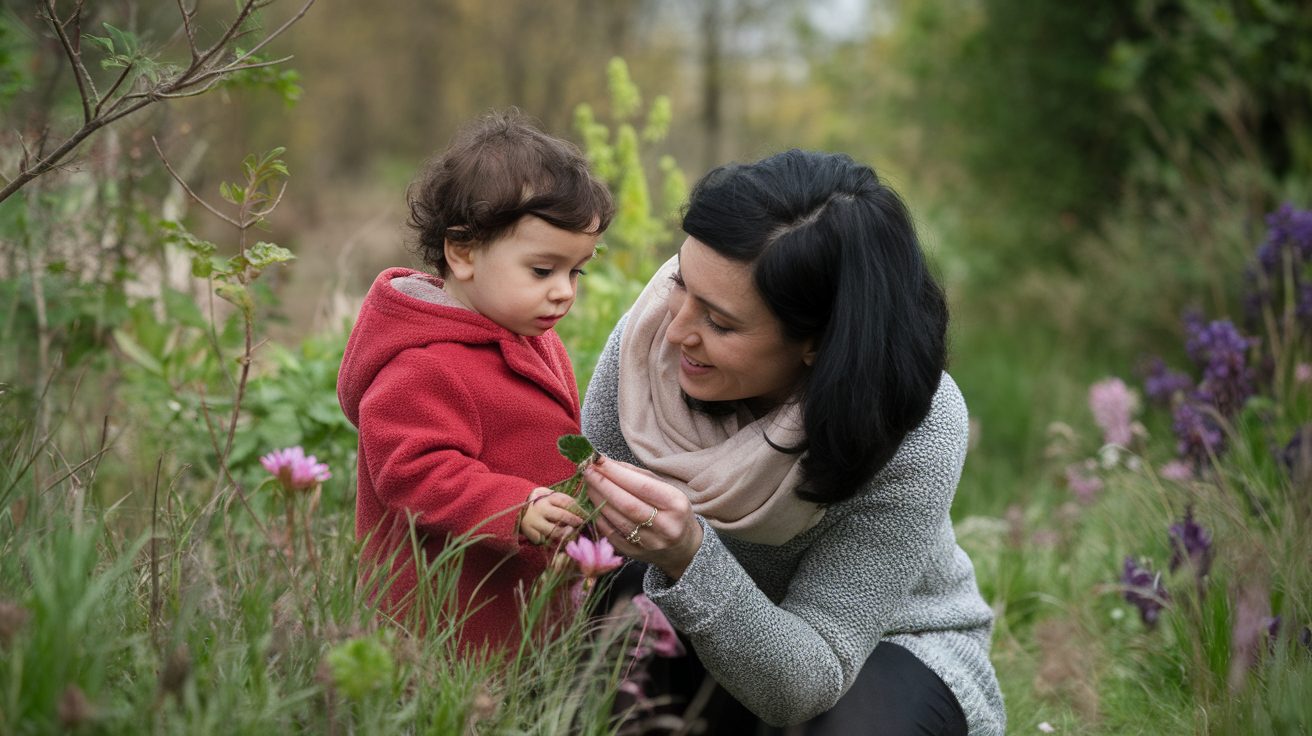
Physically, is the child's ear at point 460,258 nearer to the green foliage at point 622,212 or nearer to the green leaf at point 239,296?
the green leaf at point 239,296

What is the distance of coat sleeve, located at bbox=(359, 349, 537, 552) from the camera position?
81.4 inches

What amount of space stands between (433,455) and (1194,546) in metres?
1.89

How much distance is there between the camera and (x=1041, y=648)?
3463 mm

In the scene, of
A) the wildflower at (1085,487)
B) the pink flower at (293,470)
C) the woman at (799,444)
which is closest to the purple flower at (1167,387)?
the wildflower at (1085,487)

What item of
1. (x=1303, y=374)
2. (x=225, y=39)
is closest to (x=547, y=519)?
(x=225, y=39)

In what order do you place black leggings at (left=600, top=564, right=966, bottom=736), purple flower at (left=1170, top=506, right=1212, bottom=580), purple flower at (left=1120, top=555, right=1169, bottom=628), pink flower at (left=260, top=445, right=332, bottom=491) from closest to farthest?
1. pink flower at (left=260, top=445, right=332, bottom=491)
2. black leggings at (left=600, top=564, right=966, bottom=736)
3. purple flower at (left=1170, top=506, right=1212, bottom=580)
4. purple flower at (left=1120, top=555, right=1169, bottom=628)

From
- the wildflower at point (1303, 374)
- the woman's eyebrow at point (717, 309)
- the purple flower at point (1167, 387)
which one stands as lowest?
the purple flower at point (1167, 387)

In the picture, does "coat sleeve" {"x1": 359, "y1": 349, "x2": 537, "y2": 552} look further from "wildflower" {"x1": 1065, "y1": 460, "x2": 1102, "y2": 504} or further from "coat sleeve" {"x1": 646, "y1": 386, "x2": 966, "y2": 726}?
"wildflower" {"x1": 1065, "y1": 460, "x2": 1102, "y2": 504}

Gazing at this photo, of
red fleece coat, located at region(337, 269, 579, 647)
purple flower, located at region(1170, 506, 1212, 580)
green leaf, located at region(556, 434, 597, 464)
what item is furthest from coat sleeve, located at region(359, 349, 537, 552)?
purple flower, located at region(1170, 506, 1212, 580)

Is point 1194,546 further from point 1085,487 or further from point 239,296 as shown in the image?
point 239,296

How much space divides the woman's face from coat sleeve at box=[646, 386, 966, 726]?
11.2 inches

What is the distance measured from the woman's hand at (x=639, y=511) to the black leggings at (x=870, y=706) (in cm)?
36

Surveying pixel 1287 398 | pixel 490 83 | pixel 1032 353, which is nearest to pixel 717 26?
pixel 490 83

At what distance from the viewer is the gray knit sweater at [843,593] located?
218cm
